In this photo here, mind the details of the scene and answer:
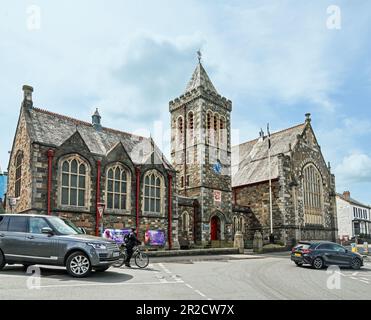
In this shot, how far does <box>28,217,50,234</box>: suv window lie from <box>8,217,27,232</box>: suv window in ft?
0.67

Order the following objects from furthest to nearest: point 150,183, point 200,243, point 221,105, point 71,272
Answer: point 221,105
point 200,243
point 150,183
point 71,272

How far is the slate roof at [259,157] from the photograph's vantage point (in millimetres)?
36781

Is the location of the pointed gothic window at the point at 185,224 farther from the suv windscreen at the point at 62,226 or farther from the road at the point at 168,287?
the suv windscreen at the point at 62,226

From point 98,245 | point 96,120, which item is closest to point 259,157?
point 96,120

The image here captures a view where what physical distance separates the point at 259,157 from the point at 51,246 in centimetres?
3222

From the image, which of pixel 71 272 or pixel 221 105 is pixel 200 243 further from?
pixel 71 272

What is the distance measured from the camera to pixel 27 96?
74.9ft

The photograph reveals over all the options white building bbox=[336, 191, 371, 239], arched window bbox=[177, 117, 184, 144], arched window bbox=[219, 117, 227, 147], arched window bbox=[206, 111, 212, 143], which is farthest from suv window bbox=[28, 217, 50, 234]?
white building bbox=[336, 191, 371, 239]

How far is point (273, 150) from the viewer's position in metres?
39.0

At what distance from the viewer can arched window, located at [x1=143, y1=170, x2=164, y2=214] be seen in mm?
25328

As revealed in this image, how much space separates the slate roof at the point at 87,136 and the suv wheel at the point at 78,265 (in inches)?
477
